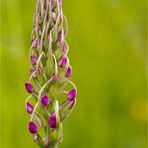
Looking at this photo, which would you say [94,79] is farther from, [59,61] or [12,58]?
[59,61]

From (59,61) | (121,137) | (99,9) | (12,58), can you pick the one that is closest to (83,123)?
(121,137)

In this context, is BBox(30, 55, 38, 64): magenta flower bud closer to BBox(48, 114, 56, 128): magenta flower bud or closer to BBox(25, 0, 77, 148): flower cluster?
BBox(25, 0, 77, 148): flower cluster

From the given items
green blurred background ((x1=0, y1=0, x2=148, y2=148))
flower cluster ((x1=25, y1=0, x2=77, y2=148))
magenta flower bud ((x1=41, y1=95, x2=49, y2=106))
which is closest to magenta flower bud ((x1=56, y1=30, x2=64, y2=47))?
flower cluster ((x1=25, y1=0, x2=77, y2=148))

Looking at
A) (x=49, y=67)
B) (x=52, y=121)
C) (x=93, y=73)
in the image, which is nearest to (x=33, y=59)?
(x=49, y=67)

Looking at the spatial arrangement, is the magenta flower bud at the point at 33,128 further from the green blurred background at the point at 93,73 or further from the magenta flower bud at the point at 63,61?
the green blurred background at the point at 93,73

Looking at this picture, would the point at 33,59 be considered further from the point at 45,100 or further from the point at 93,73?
the point at 93,73

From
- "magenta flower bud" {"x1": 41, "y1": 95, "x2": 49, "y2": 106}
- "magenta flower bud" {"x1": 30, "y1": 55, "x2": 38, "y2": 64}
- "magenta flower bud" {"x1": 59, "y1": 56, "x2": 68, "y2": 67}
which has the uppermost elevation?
"magenta flower bud" {"x1": 30, "y1": 55, "x2": 38, "y2": 64}

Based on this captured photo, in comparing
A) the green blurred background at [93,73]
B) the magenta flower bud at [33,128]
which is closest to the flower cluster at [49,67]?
the magenta flower bud at [33,128]

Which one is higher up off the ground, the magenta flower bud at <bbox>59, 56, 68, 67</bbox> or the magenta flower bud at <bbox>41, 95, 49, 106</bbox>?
the magenta flower bud at <bbox>59, 56, 68, 67</bbox>
